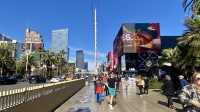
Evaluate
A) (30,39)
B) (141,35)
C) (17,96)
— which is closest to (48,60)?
(141,35)

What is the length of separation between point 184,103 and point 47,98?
10437mm

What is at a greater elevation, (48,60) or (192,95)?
(48,60)

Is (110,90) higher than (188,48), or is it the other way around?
(188,48)

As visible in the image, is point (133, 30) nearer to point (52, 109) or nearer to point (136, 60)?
point (136, 60)

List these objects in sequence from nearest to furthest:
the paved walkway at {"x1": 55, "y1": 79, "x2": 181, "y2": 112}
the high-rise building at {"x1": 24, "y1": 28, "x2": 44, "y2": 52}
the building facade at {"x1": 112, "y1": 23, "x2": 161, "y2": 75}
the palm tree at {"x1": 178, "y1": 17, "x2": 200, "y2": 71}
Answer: the paved walkway at {"x1": 55, "y1": 79, "x2": 181, "y2": 112} < the palm tree at {"x1": 178, "y1": 17, "x2": 200, "y2": 71} < the high-rise building at {"x1": 24, "y1": 28, "x2": 44, "y2": 52} < the building facade at {"x1": 112, "y1": 23, "x2": 161, "y2": 75}

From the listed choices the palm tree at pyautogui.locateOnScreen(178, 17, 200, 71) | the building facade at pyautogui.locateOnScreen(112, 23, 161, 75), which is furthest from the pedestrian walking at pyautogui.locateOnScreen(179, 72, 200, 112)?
the building facade at pyautogui.locateOnScreen(112, 23, 161, 75)

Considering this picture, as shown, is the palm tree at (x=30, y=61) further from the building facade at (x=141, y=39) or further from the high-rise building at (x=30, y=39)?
the building facade at (x=141, y=39)

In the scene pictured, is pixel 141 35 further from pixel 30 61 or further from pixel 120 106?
pixel 120 106

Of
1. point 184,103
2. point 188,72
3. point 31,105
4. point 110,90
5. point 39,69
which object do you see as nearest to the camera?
point 184,103

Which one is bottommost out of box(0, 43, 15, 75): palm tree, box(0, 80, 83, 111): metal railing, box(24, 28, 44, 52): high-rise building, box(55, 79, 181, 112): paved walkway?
box(55, 79, 181, 112): paved walkway

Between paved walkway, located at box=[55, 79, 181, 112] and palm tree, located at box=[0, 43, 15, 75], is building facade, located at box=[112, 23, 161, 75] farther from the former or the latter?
paved walkway, located at box=[55, 79, 181, 112]

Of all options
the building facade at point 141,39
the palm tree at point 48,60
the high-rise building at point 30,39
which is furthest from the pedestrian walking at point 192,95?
the palm tree at point 48,60

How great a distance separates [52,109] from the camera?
2017 centimetres

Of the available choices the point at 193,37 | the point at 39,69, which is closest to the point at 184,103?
the point at 193,37
